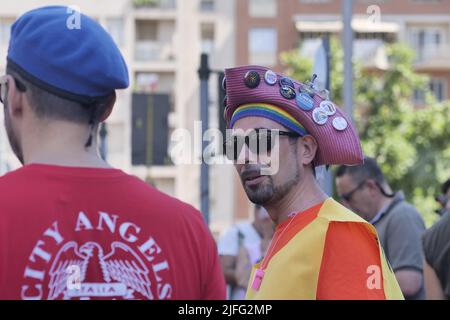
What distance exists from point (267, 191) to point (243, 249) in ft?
12.4

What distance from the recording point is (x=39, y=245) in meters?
1.96

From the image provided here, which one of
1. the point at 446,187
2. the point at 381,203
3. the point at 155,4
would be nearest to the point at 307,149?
the point at 381,203

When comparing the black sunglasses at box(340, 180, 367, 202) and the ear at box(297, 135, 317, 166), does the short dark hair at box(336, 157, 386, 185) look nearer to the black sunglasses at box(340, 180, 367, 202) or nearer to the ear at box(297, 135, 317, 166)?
the black sunglasses at box(340, 180, 367, 202)

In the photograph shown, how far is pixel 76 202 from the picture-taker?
6.61 feet

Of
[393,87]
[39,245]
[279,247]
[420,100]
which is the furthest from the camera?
[420,100]

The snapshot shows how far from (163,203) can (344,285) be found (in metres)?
0.65

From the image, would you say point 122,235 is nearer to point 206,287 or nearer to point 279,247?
point 206,287

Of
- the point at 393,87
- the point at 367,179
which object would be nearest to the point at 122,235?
the point at 367,179

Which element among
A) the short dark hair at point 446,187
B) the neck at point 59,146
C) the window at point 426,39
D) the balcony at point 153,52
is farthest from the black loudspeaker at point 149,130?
the window at point 426,39

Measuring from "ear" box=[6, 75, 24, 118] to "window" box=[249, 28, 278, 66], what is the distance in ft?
141

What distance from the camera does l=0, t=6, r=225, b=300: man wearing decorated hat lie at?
197cm

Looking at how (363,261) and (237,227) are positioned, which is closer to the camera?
(363,261)

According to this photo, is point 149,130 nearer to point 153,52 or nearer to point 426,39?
point 153,52

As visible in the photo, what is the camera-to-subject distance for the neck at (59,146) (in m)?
2.08
